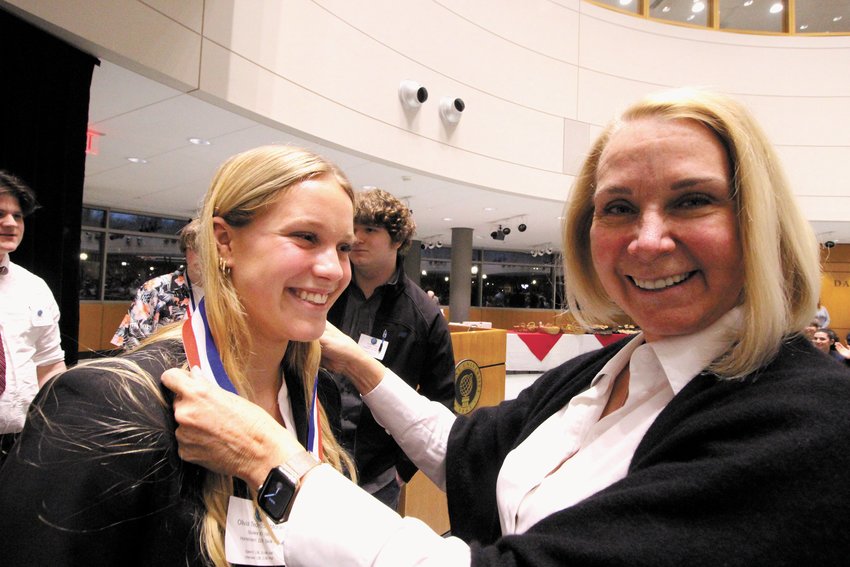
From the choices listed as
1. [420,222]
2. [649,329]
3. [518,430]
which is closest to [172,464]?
[518,430]

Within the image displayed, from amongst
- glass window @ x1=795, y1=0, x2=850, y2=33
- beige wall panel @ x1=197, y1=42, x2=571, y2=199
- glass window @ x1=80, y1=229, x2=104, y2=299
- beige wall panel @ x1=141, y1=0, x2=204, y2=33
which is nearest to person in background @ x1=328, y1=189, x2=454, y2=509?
beige wall panel @ x1=141, y1=0, x2=204, y2=33

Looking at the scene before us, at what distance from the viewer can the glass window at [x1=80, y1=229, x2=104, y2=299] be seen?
9867 millimetres

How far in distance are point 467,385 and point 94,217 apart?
9391 millimetres

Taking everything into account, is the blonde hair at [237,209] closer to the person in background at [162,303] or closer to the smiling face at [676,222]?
the smiling face at [676,222]

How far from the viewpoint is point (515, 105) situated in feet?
25.0

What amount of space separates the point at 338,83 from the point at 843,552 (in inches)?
216

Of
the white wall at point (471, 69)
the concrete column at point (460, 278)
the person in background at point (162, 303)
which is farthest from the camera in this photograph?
the concrete column at point (460, 278)

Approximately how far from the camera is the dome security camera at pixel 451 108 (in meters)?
6.50

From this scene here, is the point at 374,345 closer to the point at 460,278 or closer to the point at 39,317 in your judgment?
the point at 39,317

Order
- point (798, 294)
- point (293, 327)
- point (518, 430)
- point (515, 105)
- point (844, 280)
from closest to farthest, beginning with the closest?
point (798, 294) → point (293, 327) → point (518, 430) → point (515, 105) → point (844, 280)

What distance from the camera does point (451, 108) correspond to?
650cm

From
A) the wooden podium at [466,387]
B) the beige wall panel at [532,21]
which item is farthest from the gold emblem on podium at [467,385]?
the beige wall panel at [532,21]

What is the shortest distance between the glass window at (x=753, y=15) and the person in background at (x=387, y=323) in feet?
34.6

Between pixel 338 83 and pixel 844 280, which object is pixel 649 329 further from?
pixel 844 280
